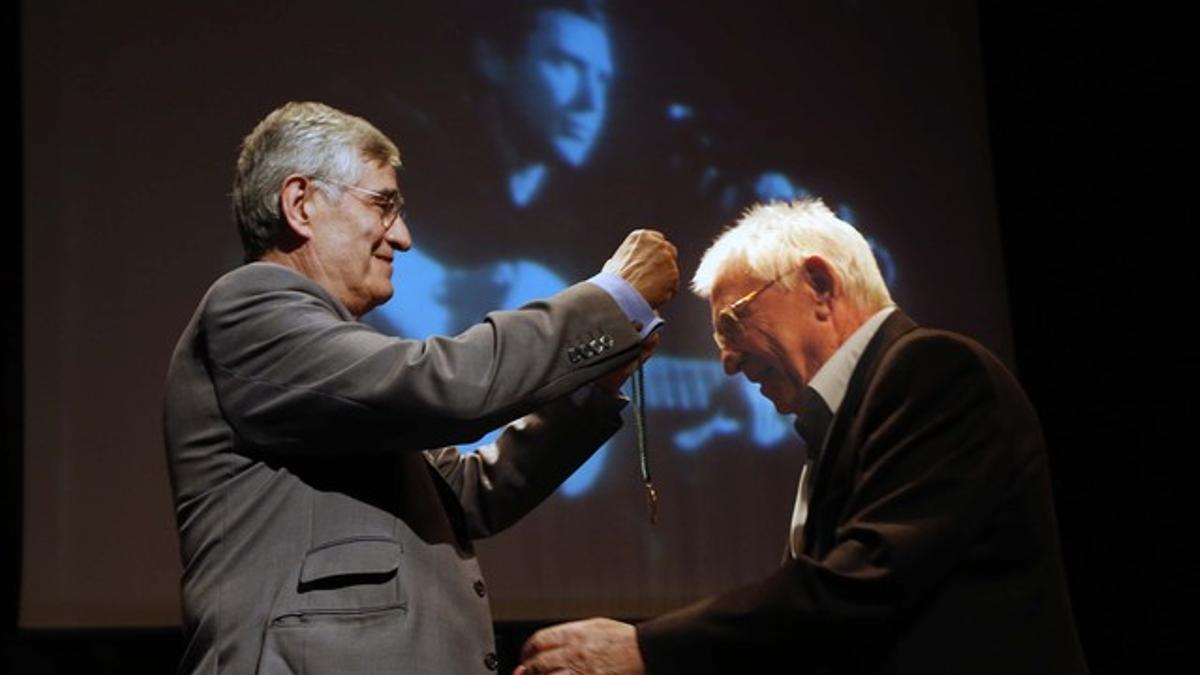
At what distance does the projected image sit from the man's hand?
179 cm

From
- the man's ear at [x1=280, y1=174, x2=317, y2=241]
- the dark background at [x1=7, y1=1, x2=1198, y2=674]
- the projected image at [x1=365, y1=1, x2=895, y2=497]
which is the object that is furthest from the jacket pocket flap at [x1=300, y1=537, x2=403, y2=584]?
the dark background at [x1=7, y1=1, x2=1198, y2=674]

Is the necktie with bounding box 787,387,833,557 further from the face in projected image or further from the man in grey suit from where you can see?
the face in projected image

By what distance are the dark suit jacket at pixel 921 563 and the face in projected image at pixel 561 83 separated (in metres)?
2.11

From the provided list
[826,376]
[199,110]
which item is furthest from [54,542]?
[826,376]

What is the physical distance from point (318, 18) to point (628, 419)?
124cm

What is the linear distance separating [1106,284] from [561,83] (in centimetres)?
163

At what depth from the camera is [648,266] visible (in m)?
2.01

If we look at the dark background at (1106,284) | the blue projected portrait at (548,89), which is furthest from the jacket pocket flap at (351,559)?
the dark background at (1106,284)

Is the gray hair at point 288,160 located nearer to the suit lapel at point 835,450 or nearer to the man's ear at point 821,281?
the man's ear at point 821,281

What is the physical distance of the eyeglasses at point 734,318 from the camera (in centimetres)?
209

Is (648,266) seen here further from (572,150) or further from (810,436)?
(572,150)

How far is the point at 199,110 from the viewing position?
11.7 feet

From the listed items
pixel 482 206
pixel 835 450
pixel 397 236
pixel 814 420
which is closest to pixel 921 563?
pixel 835 450

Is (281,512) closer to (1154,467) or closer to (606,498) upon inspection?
(606,498)
